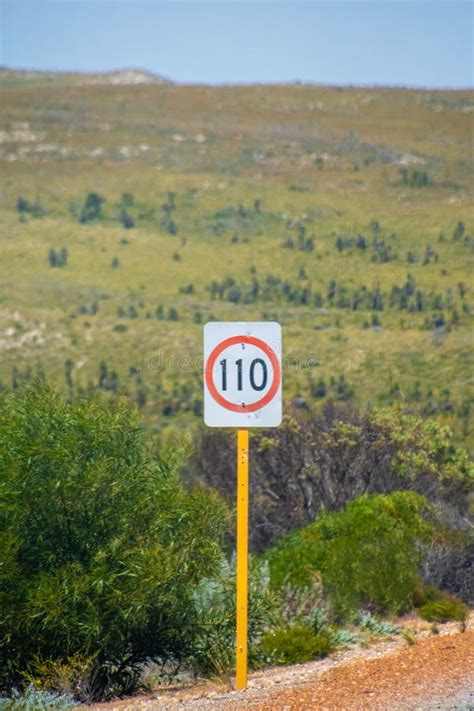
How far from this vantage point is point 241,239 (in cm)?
6906

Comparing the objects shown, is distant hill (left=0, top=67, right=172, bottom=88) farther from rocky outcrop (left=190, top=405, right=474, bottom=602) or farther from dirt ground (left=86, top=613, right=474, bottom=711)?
dirt ground (left=86, top=613, right=474, bottom=711)

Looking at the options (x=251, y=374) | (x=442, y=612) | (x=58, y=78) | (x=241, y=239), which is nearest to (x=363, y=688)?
(x=251, y=374)

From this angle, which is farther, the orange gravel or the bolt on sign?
the bolt on sign

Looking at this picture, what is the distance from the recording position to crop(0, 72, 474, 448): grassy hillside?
52.7 m

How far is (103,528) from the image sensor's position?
13.2m

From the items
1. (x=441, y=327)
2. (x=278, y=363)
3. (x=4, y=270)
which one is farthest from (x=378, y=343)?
(x=278, y=363)

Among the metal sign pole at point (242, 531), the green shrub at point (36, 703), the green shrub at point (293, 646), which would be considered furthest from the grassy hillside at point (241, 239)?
the green shrub at point (36, 703)

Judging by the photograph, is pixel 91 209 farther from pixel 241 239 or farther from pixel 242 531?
pixel 242 531

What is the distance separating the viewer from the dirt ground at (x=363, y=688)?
28.7 ft

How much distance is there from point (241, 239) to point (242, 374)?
5934cm

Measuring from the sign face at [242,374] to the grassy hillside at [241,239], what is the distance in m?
30.1

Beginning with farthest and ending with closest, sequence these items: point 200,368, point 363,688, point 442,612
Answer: point 200,368 < point 442,612 < point 363,688

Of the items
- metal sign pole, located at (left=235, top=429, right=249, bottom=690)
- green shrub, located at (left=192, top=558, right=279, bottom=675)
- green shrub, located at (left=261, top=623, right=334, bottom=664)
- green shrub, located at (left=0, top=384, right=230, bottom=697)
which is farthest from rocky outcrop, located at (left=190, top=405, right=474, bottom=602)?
Answer: metal sign pole, located at (left=235, top=429, right=249, bottom=690)

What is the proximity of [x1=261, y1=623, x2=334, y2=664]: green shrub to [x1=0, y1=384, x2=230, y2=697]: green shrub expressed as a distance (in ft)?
2.80
